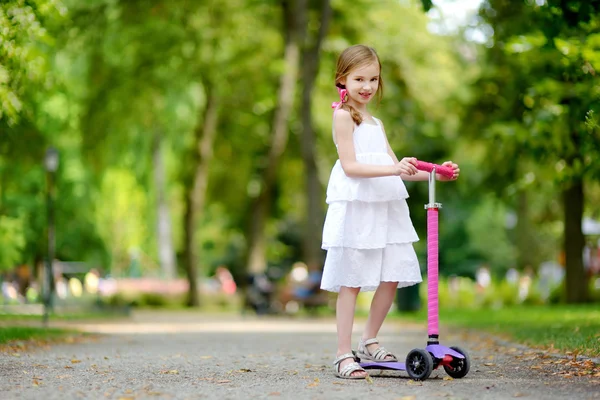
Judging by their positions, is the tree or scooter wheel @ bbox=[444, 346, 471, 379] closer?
scooter wheel @ bbox=[444, 346, 471, 379]

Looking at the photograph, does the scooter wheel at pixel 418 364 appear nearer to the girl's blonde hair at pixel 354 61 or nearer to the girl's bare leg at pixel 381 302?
the girl's bare leg at pixel 381 302

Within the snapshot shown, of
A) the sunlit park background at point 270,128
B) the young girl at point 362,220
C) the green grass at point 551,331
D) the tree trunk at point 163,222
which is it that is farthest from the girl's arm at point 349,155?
the tree trunk at point 163,222

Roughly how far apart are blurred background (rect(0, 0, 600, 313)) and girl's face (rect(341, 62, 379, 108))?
4.92m

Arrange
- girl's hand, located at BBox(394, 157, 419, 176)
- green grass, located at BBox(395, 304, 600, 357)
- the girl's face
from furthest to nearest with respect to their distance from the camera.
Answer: green grass, located at BBox(395, 304, 600, 357) → the girl's face → girl's hand, located at BBox(394, 157, 419, 176)

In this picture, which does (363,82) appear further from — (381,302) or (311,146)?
(311,146)

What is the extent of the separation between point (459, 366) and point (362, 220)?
1164 mm

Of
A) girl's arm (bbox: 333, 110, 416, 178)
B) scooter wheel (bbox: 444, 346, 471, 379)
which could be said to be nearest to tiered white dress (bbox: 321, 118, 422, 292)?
girl's arm (bbox: 333, 110, 416, 178)

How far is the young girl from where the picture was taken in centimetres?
751

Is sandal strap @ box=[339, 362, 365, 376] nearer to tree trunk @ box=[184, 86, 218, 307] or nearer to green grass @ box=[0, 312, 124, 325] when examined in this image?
green grass @ box=[0, 312, 124, 325]

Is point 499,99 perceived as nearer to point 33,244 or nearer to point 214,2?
point 214,2

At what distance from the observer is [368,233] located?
7512mm

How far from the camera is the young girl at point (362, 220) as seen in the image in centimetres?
751

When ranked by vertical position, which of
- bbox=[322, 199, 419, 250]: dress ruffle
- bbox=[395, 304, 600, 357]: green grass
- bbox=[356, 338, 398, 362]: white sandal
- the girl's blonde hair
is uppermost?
the girl's blonde hair

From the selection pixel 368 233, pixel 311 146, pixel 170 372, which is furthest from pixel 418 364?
pixel 311 146
